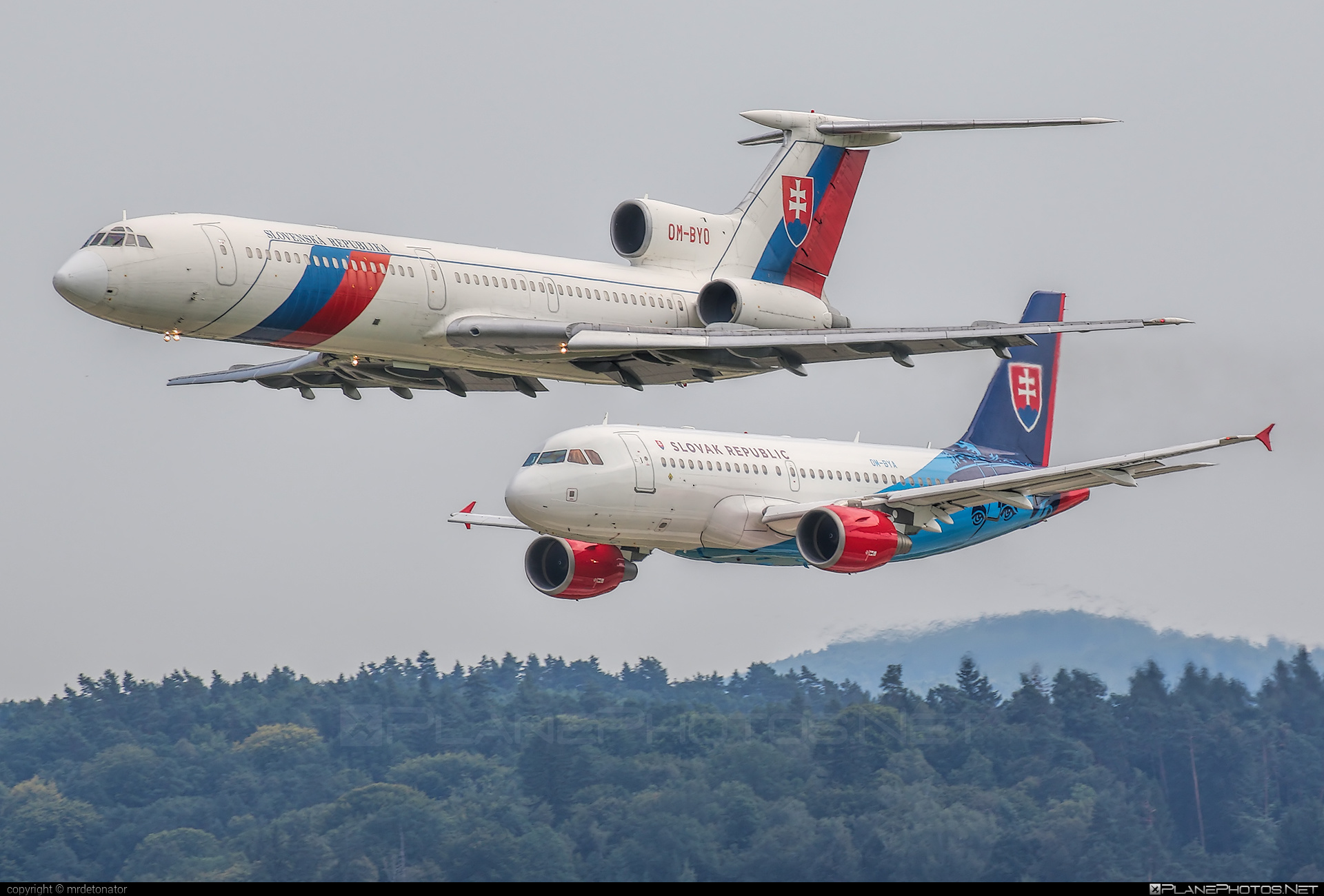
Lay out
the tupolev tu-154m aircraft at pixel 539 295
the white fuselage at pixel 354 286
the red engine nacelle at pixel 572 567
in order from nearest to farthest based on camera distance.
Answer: the white fuselage at pixel 354 286
the tupolev tu-154m aircraft at pixel 539 295
the red engine nacelle at pixel 572 567

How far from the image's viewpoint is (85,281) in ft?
119

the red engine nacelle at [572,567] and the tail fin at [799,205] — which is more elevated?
the tail fin at [799,205]

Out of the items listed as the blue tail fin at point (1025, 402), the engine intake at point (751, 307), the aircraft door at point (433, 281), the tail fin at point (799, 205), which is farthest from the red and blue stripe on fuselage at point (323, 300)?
the blue tail fin at point (1025, 402)

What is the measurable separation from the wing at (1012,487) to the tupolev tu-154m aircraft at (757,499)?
4 cm

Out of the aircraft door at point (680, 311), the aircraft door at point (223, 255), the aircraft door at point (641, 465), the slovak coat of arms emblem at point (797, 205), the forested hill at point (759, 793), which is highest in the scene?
the slovak coat of arms emblem at point (797, 205)

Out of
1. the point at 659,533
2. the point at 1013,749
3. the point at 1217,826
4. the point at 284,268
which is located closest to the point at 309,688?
the point at 1013,749

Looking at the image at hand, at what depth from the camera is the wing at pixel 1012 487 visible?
4688 cm

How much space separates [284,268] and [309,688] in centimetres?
7115

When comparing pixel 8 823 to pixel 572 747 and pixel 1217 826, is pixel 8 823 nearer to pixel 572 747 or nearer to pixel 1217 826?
pixel 572 747

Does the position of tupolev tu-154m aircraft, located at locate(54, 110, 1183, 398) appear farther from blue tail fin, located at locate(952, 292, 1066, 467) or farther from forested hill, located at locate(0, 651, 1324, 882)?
forested hill, located at locate(0, 651, 1324, 882)

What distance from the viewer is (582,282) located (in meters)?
43.5

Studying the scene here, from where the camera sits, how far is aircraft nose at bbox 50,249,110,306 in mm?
36281

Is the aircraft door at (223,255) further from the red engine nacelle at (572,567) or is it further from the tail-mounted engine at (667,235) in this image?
the red engine nacelle at (572,567)

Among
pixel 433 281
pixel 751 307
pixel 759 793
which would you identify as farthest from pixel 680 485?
pixel 759 793
